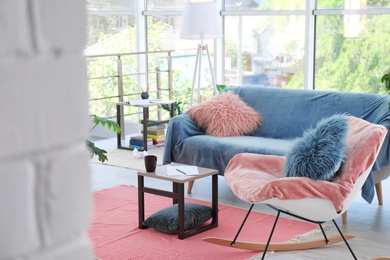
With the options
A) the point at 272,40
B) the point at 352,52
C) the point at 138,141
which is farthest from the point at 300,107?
the point at 138,141

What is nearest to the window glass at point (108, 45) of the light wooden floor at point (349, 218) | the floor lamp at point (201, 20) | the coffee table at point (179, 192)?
the floor lamp at point (201, 20)

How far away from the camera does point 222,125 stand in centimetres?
508

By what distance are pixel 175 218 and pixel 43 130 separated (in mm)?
3433

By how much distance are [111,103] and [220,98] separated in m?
2.92

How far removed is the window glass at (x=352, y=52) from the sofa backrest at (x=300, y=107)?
123 cm

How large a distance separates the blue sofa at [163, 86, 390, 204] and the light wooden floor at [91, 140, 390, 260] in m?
0.25

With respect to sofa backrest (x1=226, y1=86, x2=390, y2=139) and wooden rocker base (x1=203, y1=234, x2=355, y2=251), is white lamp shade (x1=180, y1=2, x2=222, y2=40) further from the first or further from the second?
wooden rocker base (x1=203, y1=234, x2=355, y2=251)

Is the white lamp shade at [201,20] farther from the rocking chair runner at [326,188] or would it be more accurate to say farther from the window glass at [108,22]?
the rocking chair runner at [326,188]

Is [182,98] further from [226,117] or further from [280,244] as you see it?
[280,244]

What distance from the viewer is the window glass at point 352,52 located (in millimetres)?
5957

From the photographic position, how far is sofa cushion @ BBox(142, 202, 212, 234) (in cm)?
399

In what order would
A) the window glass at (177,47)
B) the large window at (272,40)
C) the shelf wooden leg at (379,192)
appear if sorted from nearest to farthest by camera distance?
the shelf wooden leg at (379,192), the large window at (272,40), the window glass at (177,47)

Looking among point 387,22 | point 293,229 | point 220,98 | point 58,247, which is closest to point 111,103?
point 220,98

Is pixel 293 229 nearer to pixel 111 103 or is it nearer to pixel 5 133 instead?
pixel 5 133
